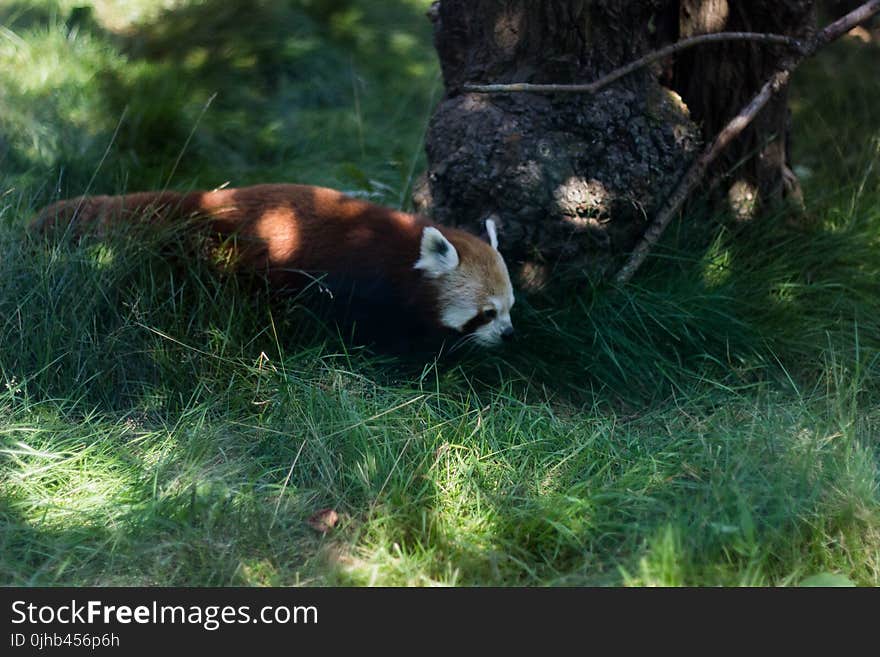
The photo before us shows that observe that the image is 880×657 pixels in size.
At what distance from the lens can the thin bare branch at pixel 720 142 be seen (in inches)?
185

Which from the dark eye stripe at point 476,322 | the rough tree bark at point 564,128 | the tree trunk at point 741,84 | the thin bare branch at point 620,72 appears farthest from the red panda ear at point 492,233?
the tree trunk at point 741,84

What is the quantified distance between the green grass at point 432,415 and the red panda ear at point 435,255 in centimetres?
45

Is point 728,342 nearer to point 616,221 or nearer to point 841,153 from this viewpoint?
point 616,221

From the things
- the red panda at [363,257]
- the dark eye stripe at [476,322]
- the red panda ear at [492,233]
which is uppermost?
the red panda ear at [492,233]

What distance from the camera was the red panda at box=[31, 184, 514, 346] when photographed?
447cm

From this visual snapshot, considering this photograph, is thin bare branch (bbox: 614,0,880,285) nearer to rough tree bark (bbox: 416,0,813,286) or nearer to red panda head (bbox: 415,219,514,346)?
rough tree bark (bbox: 416,0,813,286)

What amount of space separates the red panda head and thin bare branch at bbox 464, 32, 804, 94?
738 mm

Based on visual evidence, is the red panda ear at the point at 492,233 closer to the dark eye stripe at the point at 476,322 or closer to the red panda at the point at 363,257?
the red panda at the point at 363,257

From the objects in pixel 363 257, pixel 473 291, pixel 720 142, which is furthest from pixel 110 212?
pixel 720 142

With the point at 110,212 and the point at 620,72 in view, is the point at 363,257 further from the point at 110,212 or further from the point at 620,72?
the point at 620,72

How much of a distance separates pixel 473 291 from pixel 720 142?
1.51 meters

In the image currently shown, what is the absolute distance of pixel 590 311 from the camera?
4.59 m
